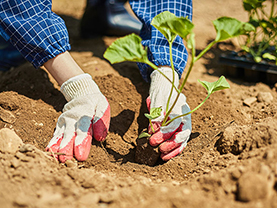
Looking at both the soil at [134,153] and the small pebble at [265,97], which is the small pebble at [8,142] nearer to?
the soil at [134,153]

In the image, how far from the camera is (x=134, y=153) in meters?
1.59

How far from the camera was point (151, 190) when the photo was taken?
3.33 ft

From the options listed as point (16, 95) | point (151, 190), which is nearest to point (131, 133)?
point (151, 190)

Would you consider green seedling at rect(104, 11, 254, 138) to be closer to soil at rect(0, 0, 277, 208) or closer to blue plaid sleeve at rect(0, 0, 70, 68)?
soil at rect(0, 0, 277, 208)

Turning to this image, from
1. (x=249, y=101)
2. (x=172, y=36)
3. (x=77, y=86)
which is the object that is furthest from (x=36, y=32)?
(x=249, y=101)

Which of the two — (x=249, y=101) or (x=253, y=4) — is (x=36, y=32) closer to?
(x=249, y=101)

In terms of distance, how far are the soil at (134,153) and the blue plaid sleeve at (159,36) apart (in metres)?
0.29

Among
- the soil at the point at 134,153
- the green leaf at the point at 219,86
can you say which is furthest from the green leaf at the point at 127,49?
the soil at the point at 134,153

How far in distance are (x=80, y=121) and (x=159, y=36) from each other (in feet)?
2.89

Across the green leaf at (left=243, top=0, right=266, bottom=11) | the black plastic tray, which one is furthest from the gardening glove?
the green leaf at (left=243, top=0, right=266, bottom=11)

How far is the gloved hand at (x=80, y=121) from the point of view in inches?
54.2

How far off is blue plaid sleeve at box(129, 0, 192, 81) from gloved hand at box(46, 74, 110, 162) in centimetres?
51

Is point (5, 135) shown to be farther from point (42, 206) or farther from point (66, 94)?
point (42, 206)

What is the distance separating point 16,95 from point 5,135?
52cm
